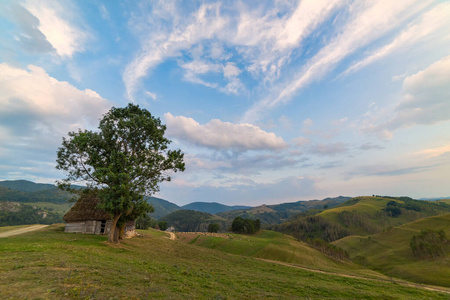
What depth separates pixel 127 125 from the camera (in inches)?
1252

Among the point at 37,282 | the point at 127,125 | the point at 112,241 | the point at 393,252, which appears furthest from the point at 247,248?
the point at 393,252

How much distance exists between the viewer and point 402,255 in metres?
96.5

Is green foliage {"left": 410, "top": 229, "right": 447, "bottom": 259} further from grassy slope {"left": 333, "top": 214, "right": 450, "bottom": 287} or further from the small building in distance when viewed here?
the small building in distance

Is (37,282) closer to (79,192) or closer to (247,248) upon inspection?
(79,192)

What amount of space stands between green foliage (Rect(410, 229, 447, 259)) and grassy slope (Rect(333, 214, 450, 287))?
3.18 metres

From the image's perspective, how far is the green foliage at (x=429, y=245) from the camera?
8531 centimetres

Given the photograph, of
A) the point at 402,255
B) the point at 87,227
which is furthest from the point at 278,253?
the point at 402,255

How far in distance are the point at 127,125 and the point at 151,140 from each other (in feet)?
15.8

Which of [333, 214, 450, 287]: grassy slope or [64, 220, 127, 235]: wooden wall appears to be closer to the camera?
[64, 220, 127, 235]: wooden wall

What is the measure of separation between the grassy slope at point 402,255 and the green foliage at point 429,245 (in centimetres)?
318

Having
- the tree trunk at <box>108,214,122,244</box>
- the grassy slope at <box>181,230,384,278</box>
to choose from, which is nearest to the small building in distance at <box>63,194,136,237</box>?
the tree trunk at <box>108,214,122,244</box>

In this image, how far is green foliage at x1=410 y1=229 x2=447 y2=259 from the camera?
85312 mm

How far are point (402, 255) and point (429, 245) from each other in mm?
14811

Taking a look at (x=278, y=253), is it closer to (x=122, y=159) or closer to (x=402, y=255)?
(x=122, y=159)
